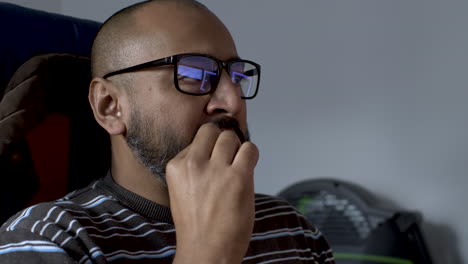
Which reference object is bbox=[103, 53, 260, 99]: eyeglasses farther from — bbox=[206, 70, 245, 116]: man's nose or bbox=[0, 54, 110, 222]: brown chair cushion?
bbox=[0, 54, 110, 222]: brown chair cushion

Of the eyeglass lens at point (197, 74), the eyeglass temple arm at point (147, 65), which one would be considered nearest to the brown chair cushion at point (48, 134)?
the eyeglass temple arm at point (147, 65)

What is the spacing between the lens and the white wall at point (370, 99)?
180 cm

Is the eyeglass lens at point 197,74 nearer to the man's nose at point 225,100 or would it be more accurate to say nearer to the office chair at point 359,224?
the man's nose at point 225,100

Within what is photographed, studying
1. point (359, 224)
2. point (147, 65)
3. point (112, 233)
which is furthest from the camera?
point (359, 224)

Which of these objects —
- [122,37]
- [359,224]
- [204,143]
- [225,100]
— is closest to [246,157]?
[204,143]

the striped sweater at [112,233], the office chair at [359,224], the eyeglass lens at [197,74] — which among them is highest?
the eyeglass lens at [197,74]

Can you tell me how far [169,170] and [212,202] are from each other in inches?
3.5

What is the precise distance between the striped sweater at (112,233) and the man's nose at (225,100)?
21 cm

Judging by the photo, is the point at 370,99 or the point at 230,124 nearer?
the point at 230,124

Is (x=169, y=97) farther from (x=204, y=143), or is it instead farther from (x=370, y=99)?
(x=370, y=99)

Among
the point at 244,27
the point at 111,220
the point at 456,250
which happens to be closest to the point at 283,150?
the point at 244,27

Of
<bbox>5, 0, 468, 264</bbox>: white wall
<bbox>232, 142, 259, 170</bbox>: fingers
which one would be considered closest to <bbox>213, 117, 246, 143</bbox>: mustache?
<bbox>232, 142, 259, 170</bbox>: fingers

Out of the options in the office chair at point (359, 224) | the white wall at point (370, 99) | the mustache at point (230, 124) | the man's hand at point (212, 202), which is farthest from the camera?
the white wall at point (370, 99)

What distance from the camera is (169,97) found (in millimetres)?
885
